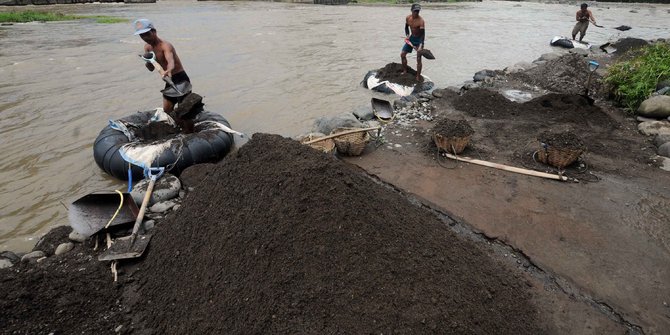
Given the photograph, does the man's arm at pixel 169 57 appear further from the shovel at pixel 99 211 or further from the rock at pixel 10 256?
the rock at pixel 10 256

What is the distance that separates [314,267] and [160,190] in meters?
2.64

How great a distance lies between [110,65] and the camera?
35.6 feet

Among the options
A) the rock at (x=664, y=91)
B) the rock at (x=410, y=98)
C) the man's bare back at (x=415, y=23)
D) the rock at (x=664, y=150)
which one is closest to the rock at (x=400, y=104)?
the rock at (x=410, y=98)

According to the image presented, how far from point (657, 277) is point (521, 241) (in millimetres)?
1052

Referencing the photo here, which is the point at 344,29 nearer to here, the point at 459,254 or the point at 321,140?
the point at 321,140

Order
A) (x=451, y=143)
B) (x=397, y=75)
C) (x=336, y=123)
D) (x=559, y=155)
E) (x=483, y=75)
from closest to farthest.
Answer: (x=559, y=155) < (x=451, y=143) < (x=336, y=123) < (x=397, y=75) < (x=483, y=75)

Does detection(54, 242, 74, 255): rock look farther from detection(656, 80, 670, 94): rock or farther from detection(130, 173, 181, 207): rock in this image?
detection(656, 80, 670, 94): rock

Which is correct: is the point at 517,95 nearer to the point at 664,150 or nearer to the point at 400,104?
the point at 400,104

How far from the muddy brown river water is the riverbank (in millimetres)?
1956

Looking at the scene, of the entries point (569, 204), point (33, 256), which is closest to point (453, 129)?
point (569, 204)

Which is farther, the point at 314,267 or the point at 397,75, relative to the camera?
the point at 397,75

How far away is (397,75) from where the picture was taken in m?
9.08

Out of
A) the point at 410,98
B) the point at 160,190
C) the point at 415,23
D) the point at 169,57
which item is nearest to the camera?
the point at 160,190

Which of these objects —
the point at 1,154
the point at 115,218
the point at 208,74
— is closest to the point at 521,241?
the point at 115,218
